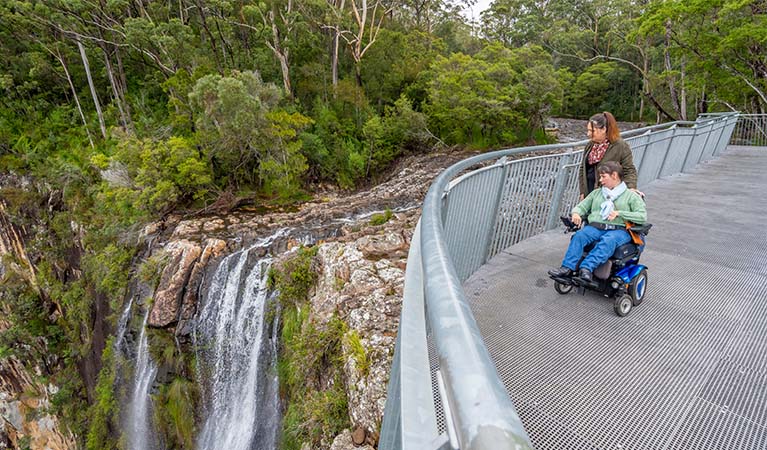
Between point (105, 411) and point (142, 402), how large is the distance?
256 cm

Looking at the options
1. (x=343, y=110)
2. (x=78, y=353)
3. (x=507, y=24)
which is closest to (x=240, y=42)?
(x=343, y=110)

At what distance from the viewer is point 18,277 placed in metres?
18.0

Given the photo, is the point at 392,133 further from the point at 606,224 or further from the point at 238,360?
the point at 606,224

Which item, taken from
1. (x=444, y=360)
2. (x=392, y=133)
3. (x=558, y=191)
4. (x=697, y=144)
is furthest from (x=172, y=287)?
(x=697, y=144)

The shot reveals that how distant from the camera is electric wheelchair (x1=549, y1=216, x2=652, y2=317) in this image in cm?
328

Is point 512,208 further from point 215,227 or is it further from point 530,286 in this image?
point 215,227

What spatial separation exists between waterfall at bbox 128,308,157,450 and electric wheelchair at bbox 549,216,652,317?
34.6 ft

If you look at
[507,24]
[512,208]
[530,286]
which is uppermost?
[507,24]

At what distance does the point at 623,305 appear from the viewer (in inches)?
129

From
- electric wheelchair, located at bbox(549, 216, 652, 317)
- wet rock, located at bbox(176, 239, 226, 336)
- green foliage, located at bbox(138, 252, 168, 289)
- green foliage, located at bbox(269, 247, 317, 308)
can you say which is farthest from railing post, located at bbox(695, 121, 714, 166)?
green foliage, located at bbox(138, 252, 168, 289)

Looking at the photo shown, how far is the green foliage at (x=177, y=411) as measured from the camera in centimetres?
899

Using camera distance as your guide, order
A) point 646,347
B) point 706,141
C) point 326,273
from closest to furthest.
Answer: point 646,347
point 326,273
point 706,141

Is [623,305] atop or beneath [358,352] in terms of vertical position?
atop

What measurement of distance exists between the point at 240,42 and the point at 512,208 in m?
23.5
